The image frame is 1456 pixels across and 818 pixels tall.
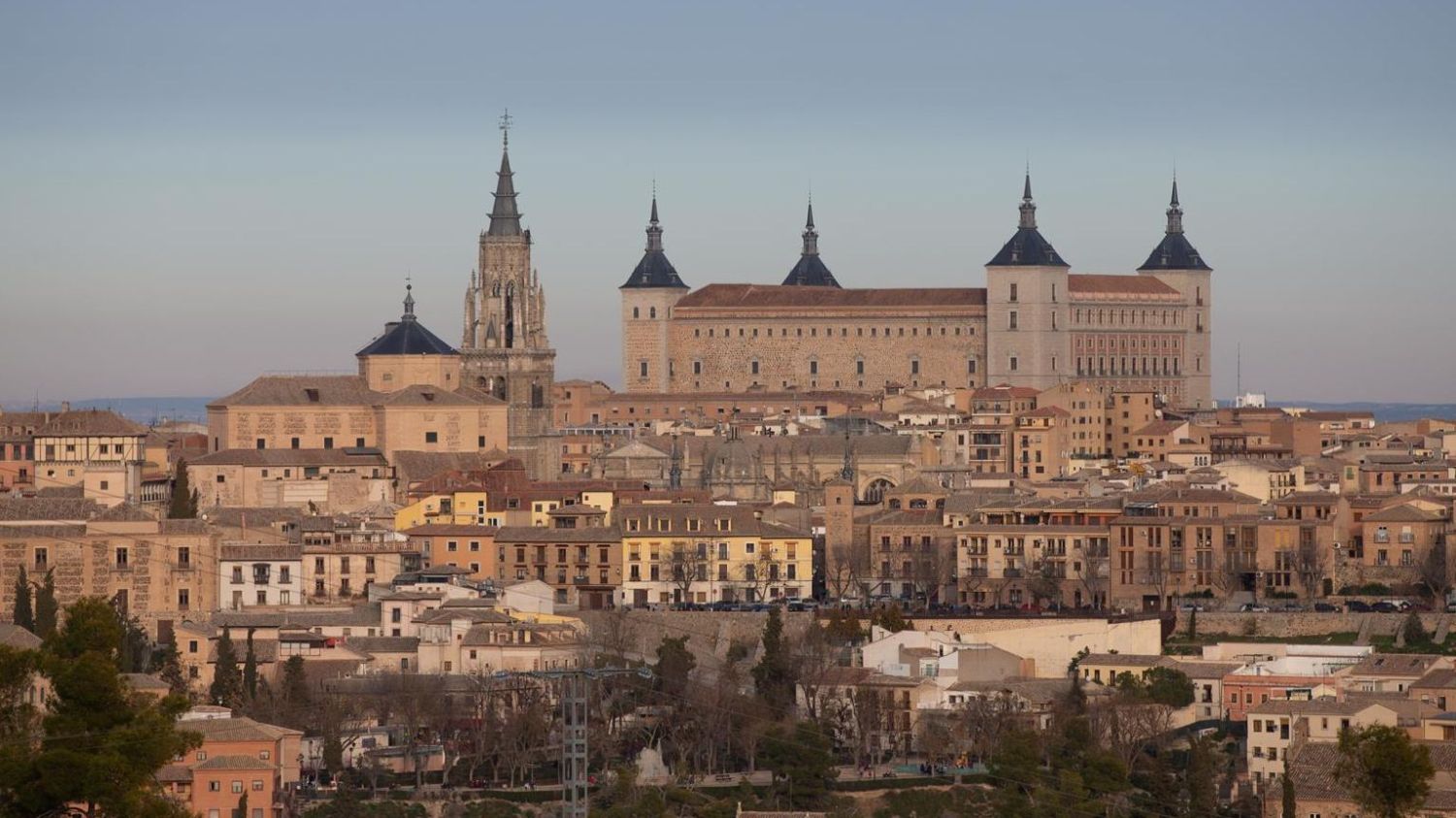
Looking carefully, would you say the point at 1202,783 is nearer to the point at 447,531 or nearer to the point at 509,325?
the point at 447,531

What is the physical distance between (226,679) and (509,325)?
41.4 m

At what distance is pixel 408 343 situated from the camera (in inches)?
3824

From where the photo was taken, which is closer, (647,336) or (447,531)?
(447,531)

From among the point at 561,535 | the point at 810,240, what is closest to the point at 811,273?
the point at 810,240

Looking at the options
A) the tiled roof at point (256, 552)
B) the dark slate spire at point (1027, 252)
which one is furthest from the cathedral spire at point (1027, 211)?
the tiled roof at point (256, 552)

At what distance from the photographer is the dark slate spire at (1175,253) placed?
434ft

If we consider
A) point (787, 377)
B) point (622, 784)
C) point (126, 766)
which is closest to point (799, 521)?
point (622, 784)

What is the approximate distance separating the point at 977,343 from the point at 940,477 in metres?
40.2

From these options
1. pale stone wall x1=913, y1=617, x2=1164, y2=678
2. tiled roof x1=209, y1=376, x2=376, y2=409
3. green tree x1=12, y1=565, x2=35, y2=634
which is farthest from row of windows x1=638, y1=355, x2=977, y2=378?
green tree x1=12, y1=565, x2=35, y2=634

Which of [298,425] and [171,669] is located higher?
[298,425]

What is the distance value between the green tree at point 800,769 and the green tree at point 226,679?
26.9 feet

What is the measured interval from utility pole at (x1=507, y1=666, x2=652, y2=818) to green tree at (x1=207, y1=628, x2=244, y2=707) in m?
3.96

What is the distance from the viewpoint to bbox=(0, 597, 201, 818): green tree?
3847cm

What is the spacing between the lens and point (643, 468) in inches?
3548
